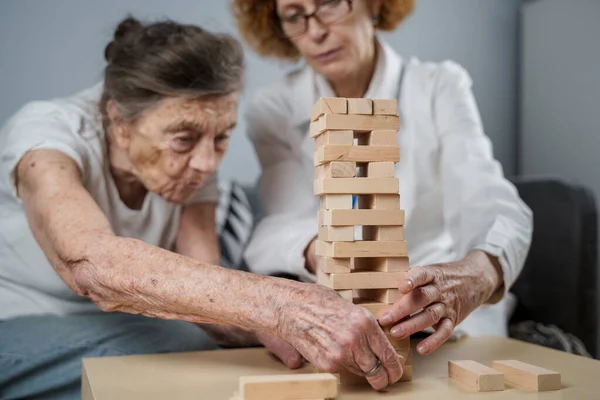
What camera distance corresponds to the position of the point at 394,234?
48.5 inches

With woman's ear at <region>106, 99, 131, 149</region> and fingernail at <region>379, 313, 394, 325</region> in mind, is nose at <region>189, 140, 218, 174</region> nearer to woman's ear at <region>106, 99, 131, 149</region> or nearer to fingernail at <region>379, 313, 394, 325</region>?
woman's ear at <region>106, 99, 131, 149</region>

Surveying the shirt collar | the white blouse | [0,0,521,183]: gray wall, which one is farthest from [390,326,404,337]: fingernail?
[0,0,521,183]: gray wall

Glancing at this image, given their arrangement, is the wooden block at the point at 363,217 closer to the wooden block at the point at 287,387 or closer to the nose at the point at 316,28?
the wooden block at the point at 287,387

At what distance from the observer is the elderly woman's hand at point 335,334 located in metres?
1.10

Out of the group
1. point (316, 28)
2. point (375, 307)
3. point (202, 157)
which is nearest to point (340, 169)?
point (375, 307)

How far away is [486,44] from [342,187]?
236 cm

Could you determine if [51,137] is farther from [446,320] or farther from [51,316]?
[446,320]

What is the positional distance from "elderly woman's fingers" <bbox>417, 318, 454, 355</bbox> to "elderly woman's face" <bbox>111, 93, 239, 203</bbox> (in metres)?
0.73

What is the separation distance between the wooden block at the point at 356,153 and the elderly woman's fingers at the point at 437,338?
1.13 feet

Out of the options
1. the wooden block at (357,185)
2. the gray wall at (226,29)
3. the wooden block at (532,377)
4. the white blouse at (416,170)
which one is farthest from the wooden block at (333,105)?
the gray wall at (226,29)

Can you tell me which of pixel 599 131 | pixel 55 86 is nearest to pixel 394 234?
pixel 55 86

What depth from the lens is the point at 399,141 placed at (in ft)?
6.90

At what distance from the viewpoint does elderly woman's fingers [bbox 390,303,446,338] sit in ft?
4.05

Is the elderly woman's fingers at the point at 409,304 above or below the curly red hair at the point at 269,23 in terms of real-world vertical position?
below
